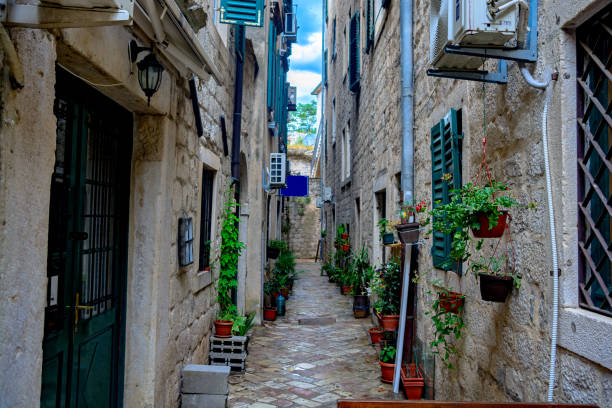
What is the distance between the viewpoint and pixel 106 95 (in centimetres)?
294

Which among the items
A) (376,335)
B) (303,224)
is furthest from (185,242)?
(303,224)

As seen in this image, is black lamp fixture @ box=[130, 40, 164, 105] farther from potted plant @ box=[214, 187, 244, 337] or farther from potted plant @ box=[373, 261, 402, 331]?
potted plant @ box=[373, 261, 402, 331]

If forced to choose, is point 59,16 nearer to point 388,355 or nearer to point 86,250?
point 86,250

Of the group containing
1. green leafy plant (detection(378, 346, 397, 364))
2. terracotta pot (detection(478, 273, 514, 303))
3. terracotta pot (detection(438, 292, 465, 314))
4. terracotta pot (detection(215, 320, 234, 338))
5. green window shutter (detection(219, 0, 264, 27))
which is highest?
green window shutter (detection(219, 0, 264, 27))

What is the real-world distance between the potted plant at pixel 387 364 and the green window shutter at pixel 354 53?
6.00 meters

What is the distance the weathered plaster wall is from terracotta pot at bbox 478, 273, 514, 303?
7.04 ft

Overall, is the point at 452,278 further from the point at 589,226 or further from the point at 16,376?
the point at 16,376

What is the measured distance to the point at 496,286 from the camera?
2662 mm

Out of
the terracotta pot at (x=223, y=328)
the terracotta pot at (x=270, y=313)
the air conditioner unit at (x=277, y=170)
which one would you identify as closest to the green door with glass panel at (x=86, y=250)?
the terracotta pot at (x=223, y=328)

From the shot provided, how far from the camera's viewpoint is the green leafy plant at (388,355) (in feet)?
17.2

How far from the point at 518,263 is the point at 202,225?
3.21 metres

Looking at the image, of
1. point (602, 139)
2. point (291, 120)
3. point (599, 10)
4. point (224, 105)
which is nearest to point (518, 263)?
point (602, 139)

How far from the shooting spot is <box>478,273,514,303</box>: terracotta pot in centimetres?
265

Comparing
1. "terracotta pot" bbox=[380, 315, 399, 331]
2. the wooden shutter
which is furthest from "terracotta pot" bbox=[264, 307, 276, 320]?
the wooden shutter
